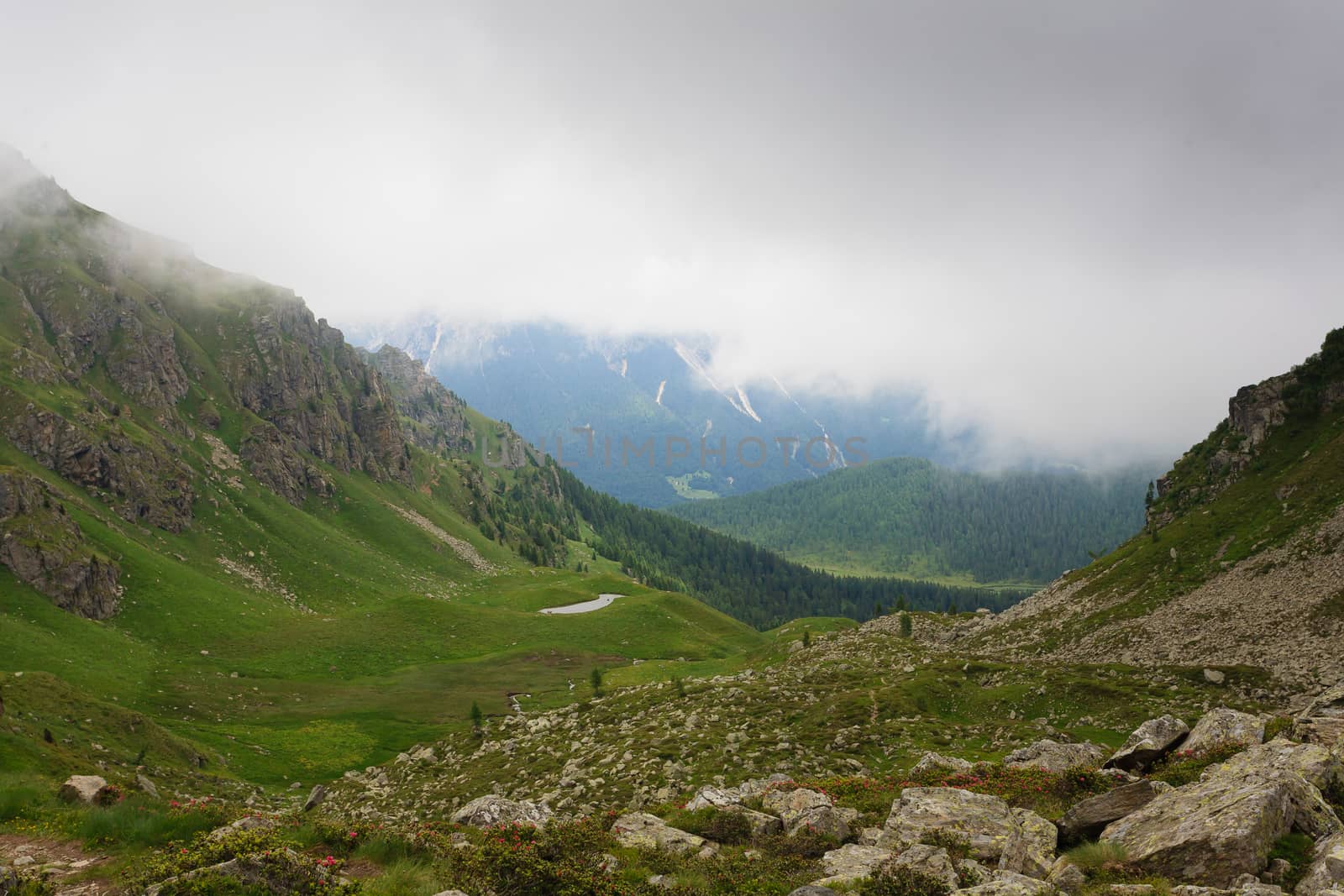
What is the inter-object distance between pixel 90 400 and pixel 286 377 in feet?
185

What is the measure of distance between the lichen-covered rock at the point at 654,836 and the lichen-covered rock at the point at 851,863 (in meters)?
3.89

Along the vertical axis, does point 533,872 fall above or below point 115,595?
above

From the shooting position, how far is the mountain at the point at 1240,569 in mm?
51562

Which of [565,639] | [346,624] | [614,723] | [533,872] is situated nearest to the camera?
[533,872]

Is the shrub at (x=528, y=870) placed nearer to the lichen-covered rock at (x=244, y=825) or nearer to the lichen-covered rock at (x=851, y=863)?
the lichen-covered rock at (x=244, y=825)

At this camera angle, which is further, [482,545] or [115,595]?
[482,545]

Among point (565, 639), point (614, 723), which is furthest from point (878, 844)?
point (565, 639)

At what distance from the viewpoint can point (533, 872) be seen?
1598 centimetres

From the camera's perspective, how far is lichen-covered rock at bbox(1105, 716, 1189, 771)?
82.4 feet

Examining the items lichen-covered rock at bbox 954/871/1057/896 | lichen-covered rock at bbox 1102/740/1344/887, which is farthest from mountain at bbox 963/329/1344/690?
lichen-covered rock at bbox 954/871/1057/896

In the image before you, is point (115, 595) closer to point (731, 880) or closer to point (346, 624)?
point (346, 624)

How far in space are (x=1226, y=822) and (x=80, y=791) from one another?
3242 centimetres

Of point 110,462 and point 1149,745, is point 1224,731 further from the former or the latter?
point 110,462

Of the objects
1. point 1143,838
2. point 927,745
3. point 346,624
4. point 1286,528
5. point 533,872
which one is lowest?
point 346,624
